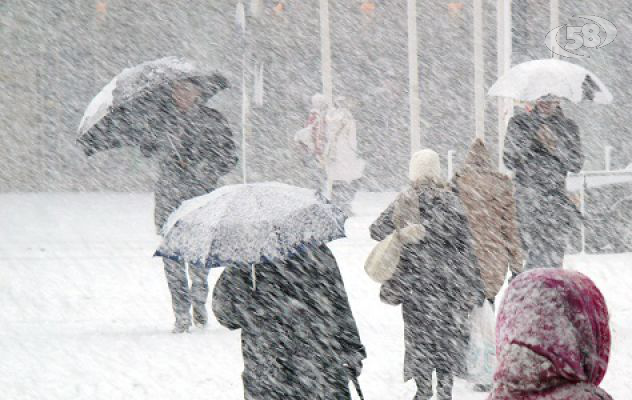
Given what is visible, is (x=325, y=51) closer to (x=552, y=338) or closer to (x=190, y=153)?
(x=190, y=153)

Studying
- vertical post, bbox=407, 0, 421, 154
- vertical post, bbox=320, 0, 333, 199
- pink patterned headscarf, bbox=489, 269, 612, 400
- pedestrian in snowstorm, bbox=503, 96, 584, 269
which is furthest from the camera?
vertical post, bbox=407, 0, 421, 154

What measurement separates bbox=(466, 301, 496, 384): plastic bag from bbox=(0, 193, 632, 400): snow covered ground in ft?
0.41

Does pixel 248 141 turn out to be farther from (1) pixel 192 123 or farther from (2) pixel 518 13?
(1) pixel 192 123

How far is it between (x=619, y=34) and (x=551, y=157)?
11.9 metres

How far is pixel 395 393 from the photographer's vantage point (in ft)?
25.2

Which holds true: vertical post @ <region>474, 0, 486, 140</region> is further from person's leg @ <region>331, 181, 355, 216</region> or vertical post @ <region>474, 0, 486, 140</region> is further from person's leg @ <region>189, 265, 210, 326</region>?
person's leg @ <region>189, 265, 210, 326</region>

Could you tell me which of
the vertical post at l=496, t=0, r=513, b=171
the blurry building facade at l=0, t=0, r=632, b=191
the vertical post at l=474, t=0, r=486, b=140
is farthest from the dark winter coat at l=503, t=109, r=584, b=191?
the blurry building facade at l=0, t=0, r=632, b=191

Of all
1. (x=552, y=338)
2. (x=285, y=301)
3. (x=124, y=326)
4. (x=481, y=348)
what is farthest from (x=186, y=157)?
(x=552, y=338)

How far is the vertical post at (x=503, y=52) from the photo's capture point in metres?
16.6

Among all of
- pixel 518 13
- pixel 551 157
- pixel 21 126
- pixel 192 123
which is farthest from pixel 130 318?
pixel 21 126

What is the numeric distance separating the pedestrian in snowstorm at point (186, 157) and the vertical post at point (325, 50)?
10328mm

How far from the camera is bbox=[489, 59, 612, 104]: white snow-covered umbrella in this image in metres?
10.1

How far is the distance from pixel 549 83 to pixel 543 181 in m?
0.88

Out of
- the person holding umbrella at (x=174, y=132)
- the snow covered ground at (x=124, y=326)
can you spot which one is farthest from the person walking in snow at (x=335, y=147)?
the person holding umbrella at (x=174, y=132)
